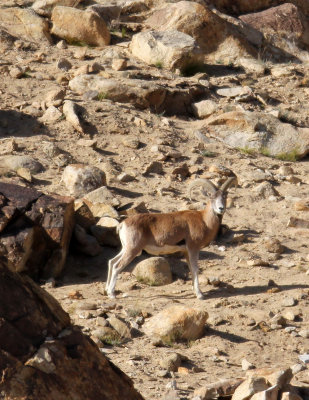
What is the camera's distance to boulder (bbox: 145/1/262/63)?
21641 mm

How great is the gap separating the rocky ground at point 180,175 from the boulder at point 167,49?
286 millimetres

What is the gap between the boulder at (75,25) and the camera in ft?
68.3

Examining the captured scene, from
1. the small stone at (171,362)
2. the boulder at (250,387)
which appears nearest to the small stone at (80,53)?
the small stone at (171,362)

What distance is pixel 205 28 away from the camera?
21797mm

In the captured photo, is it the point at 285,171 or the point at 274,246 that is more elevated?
the point at 285,171

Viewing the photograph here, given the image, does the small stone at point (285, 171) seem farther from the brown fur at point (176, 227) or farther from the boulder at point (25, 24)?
the boulder at point (25, 24)

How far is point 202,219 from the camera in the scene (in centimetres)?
1273

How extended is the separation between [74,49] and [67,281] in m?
9.85

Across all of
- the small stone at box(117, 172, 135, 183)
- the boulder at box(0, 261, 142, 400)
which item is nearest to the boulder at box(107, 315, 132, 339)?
the boulder at box(0, 261, 142, 400)

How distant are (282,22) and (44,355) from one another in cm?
2044

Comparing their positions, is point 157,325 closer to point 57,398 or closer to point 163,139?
point 57,398

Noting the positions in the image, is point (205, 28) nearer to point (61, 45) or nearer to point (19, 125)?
point (61, 45)

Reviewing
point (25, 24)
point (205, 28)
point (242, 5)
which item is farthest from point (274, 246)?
point (242, 5)

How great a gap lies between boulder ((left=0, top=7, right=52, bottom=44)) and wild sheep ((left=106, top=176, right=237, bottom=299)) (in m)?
9.42
